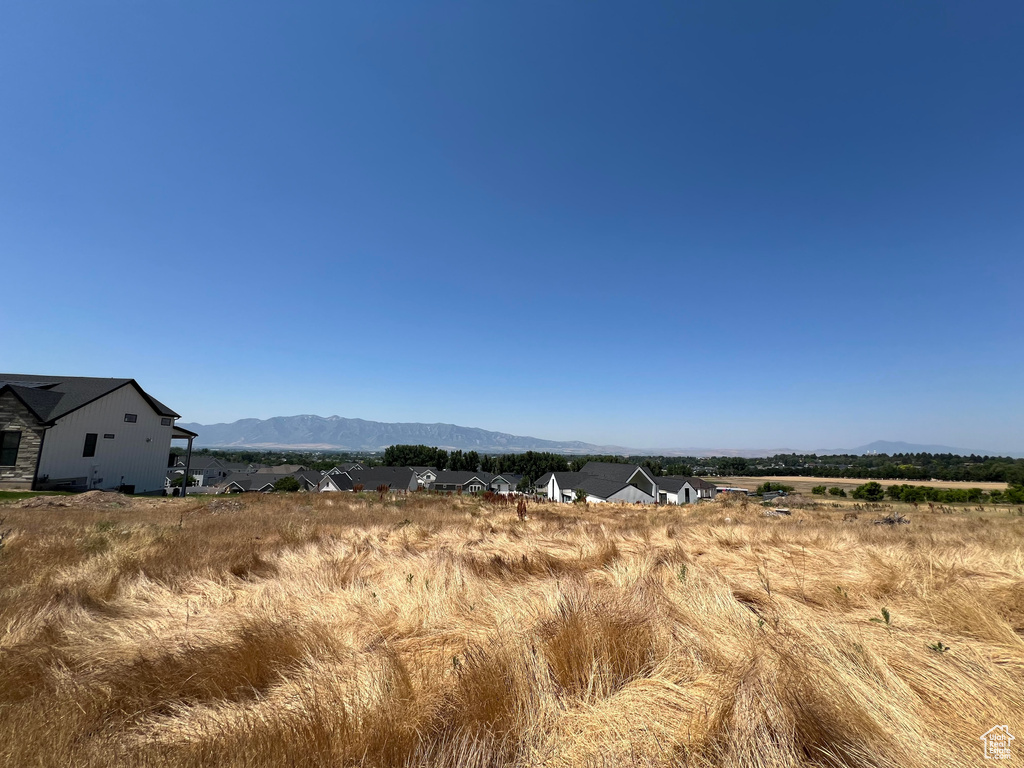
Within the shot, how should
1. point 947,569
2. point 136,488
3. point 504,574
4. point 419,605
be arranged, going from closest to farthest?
point 419,605 < point 947,569 < point 504,574 < point 136,488

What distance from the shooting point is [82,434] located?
2097 cm

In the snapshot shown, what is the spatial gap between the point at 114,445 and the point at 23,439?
12.5 ft

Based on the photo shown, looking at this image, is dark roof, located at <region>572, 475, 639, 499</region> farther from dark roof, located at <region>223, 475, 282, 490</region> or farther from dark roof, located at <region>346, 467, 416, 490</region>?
dark roof, located at <region>223, 475, 282, 490</region>

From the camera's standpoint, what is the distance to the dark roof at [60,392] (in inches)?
770

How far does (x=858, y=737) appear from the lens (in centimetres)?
182

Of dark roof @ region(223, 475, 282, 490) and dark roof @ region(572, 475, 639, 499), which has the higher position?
dark roof @ region(572, 475, 639, 499)

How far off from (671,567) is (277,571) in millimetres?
5514

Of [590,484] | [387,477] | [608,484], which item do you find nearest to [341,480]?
[387,477]

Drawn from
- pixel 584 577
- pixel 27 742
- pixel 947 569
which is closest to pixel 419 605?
pixel 584 577

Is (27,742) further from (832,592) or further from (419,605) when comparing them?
(832,592)

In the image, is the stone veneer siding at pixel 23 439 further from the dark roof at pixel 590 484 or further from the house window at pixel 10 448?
the dark roof at pixel 590 484

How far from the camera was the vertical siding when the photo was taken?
20.0m

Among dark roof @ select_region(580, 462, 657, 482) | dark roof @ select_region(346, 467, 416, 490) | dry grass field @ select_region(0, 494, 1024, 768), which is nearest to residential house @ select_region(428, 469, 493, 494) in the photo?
dark roof @ select_region(346, 467, 416, 490)

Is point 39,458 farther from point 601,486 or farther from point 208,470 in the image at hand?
point 208,470
